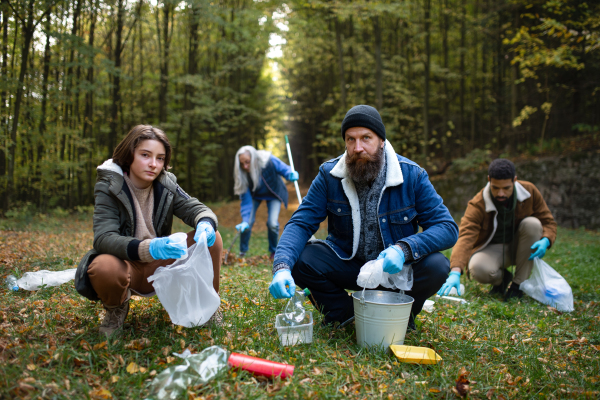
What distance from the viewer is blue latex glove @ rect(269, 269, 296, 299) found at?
2.47 meters

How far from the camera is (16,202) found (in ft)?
35.2

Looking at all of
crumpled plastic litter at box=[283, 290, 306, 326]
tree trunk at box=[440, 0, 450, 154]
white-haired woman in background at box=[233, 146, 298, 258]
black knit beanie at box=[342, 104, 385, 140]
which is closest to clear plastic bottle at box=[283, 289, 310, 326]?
crumpled plastic litter at box=[283, 290, 306, 326]

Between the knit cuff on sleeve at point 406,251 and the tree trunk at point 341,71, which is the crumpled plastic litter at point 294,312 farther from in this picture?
the tree trunk at point 341,71

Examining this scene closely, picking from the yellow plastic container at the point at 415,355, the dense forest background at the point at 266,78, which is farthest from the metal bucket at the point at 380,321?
the dense forest background at the point at 266,78

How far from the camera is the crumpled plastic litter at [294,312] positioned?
287cm

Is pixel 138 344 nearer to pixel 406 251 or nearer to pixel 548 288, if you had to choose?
pixel 406 251

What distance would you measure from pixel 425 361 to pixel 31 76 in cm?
1249

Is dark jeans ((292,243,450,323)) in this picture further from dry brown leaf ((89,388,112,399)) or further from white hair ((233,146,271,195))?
white hair ((233,146,271,195))

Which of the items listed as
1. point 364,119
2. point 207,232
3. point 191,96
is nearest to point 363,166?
point 364,119

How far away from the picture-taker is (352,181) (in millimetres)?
3008

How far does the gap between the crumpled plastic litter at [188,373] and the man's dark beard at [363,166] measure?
1534 mm

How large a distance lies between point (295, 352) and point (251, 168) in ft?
14.1

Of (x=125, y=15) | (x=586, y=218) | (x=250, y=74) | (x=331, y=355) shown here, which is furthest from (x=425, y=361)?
(x=250, y=74)

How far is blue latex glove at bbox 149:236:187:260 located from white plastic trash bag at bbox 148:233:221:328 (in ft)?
0.28
